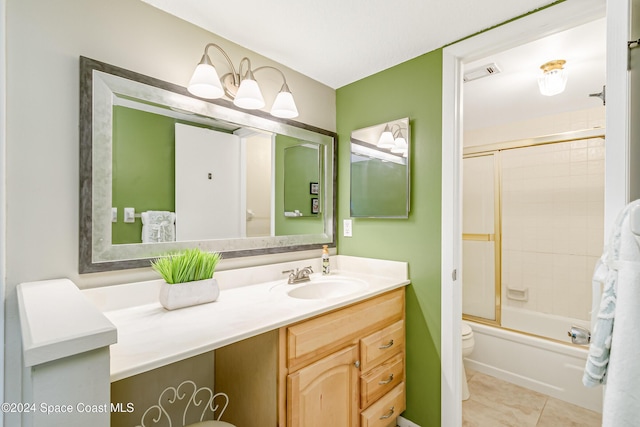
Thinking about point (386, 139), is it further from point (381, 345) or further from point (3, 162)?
point (3, 162)

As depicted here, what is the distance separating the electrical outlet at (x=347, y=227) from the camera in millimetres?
2053

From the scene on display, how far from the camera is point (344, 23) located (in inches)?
56.1

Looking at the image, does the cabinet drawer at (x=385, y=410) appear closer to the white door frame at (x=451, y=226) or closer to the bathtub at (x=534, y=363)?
the white door frame at (x=451, y=226)

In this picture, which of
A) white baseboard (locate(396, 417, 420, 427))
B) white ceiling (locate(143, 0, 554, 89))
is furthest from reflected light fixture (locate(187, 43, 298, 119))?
white baseboard (locate(396, 417, 420, 427))

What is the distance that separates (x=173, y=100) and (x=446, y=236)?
1.53 m

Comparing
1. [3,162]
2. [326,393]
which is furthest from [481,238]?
[3,162]

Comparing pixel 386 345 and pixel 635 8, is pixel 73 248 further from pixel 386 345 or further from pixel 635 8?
pixel 635 8

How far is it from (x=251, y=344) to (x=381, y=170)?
4.14 ft

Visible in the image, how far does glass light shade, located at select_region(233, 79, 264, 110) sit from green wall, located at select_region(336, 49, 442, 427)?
0.82 metres

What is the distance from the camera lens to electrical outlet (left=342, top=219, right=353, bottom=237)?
80.8 inches

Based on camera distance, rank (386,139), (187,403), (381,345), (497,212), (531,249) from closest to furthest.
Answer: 1. (187,403)
2. (381,345)
3. (386,139)
4. (531,249)
5. (497,212)

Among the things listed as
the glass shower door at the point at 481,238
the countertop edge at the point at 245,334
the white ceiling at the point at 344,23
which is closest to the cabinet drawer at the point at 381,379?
the countertop edge at the point at 245,334

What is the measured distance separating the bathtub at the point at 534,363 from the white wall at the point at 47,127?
8.41ft

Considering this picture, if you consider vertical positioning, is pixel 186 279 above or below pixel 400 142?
below
